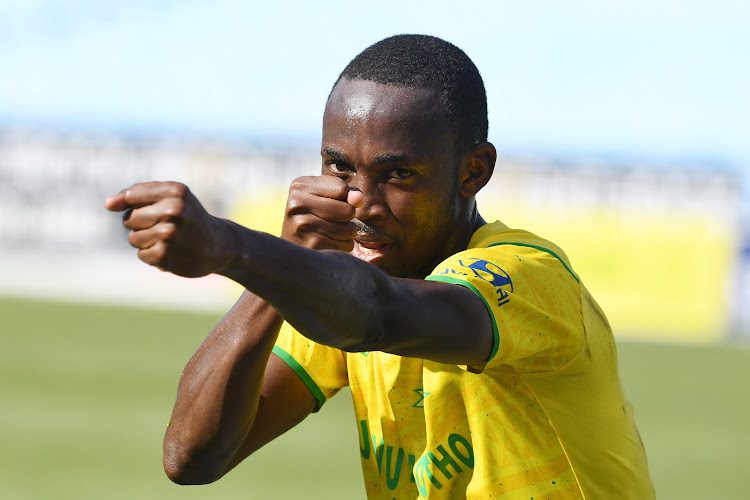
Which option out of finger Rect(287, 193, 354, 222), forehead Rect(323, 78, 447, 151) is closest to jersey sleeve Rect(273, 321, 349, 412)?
forehead Rect(323, 78, 447, 151)

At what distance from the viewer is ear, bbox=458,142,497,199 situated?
393cm

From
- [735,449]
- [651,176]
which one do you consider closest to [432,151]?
[735,449]

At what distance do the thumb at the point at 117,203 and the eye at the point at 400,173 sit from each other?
4.10 feet

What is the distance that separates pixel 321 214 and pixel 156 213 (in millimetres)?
812

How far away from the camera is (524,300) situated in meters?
3.34

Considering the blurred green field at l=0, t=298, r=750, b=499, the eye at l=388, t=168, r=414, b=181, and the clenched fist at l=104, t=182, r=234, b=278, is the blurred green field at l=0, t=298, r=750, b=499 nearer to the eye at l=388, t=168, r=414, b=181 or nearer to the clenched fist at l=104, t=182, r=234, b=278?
the eye at l=388, t=168, r=414, b=181

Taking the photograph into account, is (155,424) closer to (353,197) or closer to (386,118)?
(386,118)

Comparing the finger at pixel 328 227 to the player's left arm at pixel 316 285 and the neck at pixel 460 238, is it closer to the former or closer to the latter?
the player's left arm at pixel 316 285

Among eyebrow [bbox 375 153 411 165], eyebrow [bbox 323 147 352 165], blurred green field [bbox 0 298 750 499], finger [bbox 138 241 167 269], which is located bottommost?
blurred green field [bbox 0 298 750 499]

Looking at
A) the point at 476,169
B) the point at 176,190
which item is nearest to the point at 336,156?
the point at 476,169

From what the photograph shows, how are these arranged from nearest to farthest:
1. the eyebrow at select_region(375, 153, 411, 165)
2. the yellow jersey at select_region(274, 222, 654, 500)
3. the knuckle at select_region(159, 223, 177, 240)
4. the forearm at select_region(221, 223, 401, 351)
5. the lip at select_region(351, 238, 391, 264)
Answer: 1. the knuckle at select_region(159, 223, 177, 240)
2. the forearm at select_region(221, 223, 401, 351)
3. the yellow jersey at select_region(274, 222, 654, 500)
4. the eyebrow at select_region(375, 153, 411, 165)
5. the lip at select_region(351, 238, 391, 264)

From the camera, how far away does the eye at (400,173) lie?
3689 millimetres

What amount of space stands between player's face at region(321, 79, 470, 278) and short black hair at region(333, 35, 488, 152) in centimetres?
4

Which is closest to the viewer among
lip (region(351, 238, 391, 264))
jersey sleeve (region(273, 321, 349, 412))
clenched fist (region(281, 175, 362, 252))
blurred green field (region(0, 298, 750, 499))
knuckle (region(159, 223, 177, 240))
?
knuckle (region(159, 223, 177, 240))
